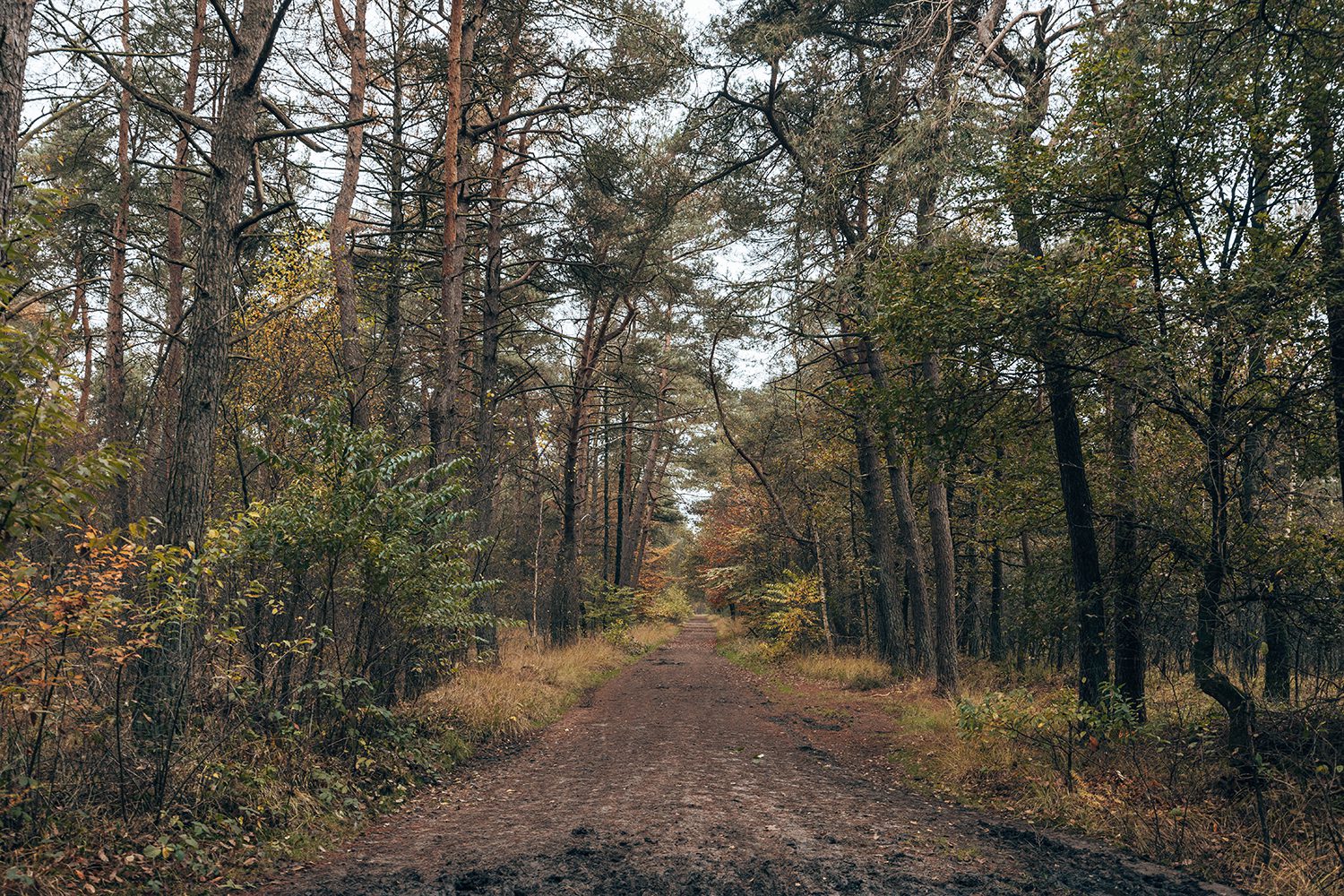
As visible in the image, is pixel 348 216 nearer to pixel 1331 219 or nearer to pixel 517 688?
pixel 517 688

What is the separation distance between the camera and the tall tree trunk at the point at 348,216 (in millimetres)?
10359

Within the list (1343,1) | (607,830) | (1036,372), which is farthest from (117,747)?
(1343,1)

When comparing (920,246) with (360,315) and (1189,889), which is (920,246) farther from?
(360,315)

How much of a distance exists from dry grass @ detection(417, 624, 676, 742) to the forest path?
85 cm

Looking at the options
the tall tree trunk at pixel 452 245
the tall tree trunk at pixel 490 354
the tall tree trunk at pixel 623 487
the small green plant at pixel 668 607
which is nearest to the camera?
the tall tree trunk at pixel 452 245

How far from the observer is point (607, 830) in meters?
5.58

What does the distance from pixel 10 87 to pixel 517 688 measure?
9192 mm

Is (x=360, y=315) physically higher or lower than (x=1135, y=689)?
higher

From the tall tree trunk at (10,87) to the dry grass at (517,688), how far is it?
6571mm

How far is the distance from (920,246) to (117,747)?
9363 mm

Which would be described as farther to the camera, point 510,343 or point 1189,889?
point 510,343

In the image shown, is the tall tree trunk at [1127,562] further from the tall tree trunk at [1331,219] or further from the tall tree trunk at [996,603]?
the tall tree trunk at [996,603]

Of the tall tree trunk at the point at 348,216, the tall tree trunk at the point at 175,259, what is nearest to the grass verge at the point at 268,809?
the tall tree trunk at the point at 348,216

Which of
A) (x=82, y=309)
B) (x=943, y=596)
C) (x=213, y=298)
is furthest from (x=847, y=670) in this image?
(x=82, y=309)
